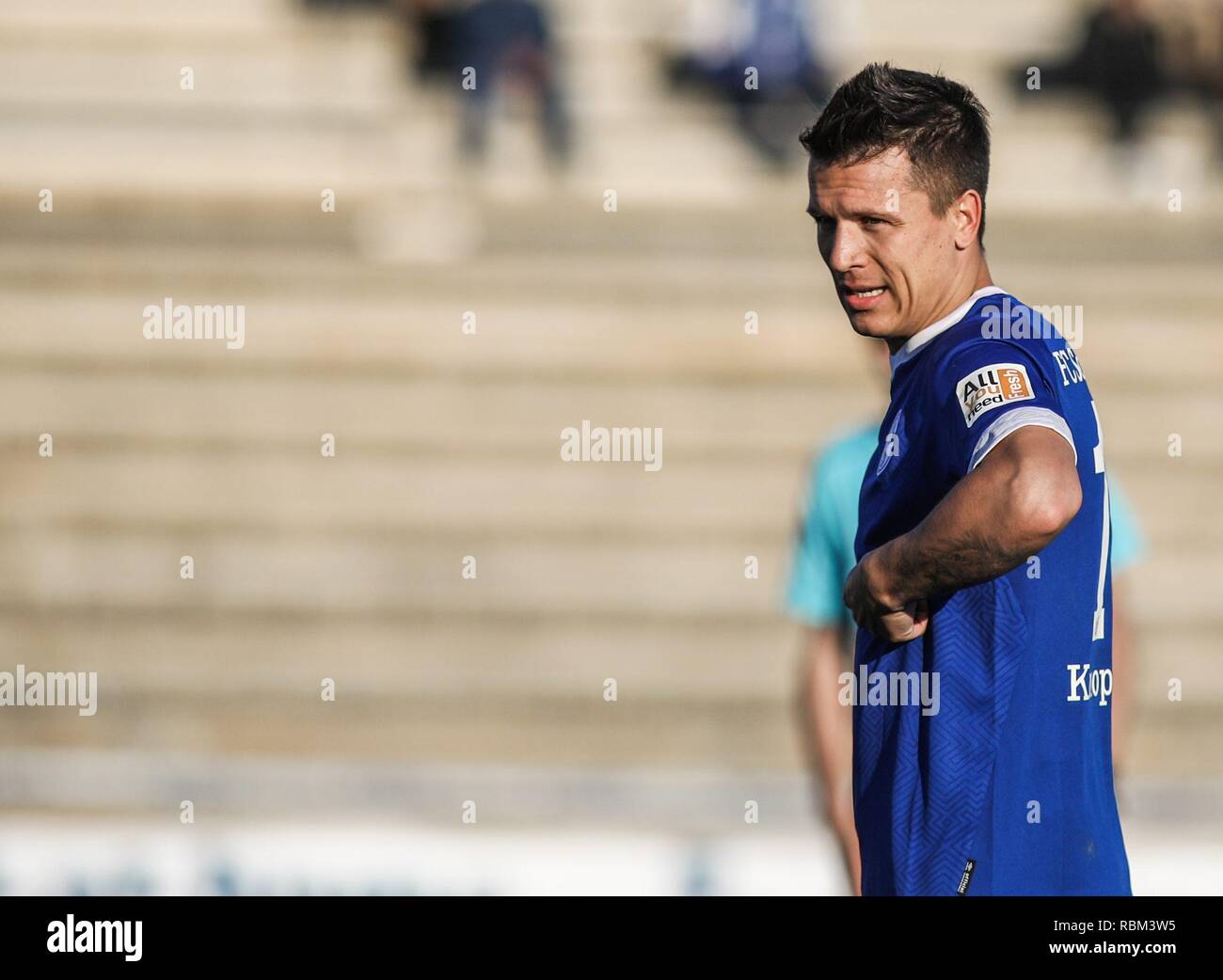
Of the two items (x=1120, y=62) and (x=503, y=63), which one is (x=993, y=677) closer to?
(x=503, y=63)

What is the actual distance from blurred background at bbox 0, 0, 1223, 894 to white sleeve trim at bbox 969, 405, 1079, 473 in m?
3.36

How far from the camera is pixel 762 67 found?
9.37 m

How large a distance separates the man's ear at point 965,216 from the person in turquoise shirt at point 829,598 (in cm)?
117

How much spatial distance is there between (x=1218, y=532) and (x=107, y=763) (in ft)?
15.4

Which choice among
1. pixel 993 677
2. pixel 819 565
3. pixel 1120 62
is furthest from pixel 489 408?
pixel 993 677

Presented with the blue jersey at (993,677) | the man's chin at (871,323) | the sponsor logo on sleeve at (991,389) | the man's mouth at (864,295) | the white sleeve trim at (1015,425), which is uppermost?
the man's mouth at (864,295)

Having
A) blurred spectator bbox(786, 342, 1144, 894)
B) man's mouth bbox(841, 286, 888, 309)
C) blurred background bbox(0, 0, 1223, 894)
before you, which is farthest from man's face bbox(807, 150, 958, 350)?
blurred background bbox(0, 0, 1223, 894)

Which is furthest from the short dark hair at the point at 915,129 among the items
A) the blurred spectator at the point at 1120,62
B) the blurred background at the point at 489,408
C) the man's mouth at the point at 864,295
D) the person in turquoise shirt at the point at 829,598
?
the blurred spectator at the point at 1120,62

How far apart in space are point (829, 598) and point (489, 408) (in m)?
4.52

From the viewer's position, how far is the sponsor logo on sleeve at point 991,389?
1.83 meters

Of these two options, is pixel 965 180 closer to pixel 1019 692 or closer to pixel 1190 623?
pixel 1019 692

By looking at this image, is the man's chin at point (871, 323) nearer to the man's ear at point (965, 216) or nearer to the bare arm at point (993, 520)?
the man's ear at point (965, 216)

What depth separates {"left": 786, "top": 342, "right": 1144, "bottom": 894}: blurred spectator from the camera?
10.5 ft

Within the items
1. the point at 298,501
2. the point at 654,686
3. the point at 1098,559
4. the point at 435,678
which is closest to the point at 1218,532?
the point at 654,686
